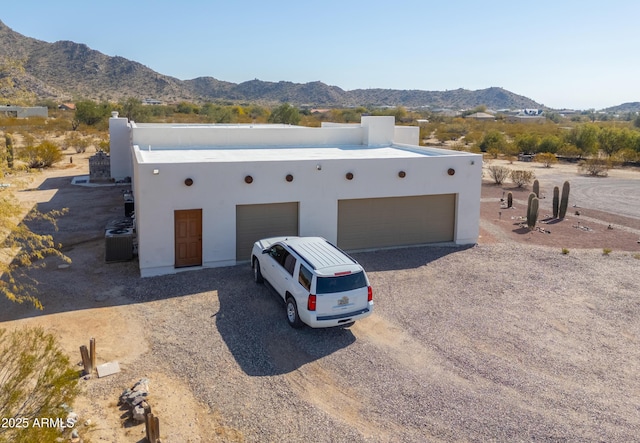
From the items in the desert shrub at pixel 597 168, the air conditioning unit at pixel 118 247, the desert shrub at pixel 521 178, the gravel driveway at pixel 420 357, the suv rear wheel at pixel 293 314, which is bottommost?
the gravel driveway at pixel 420 357

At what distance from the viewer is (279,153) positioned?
747 inches

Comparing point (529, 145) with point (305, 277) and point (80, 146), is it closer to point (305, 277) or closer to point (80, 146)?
point (80, 146)

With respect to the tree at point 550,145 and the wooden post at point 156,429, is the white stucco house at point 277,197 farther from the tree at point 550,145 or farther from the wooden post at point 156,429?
the tree at point 550,145

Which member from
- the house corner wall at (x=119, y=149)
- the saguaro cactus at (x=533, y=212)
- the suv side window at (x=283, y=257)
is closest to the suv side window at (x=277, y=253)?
the suv side window at (x=283, y=257)

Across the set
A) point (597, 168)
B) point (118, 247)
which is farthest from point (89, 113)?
point (597, 168)

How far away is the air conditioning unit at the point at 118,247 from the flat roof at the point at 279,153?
2846 mm

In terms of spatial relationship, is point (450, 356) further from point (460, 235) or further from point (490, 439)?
point (460, 235)

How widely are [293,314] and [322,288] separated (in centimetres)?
111

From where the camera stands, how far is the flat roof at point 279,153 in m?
17.0

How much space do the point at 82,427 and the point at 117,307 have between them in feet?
15.4

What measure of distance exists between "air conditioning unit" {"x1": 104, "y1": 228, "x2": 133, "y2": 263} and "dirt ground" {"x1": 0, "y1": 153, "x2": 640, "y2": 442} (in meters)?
0.27

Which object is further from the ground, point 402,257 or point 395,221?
point 395,221

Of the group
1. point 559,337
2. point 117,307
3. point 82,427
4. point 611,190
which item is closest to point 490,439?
point 559,337

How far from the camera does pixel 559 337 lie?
1086cm
